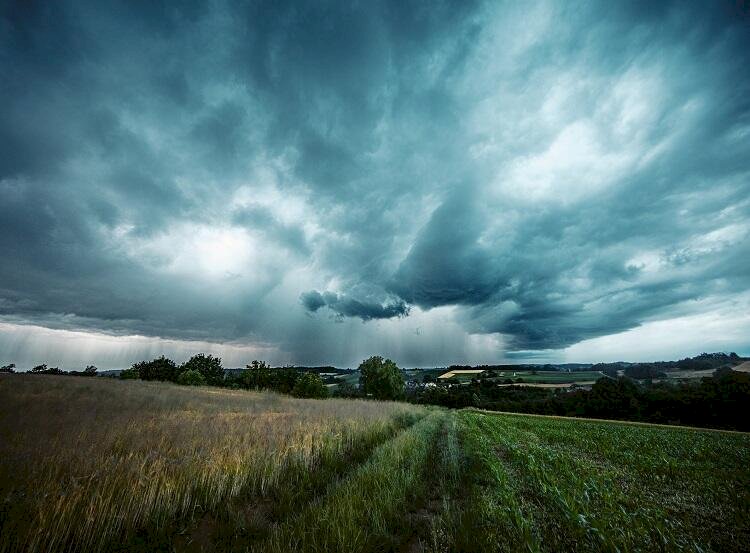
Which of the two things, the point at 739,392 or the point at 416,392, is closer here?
the point at 739,392

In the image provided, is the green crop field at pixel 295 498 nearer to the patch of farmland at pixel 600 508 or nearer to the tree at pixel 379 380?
the patch of farmland at pixel 600 508

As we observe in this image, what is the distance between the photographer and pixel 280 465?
759 centimetres

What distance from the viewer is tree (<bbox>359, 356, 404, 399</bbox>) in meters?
64.8

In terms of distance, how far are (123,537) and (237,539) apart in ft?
5.46

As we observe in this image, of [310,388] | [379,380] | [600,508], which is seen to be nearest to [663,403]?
[379,380]

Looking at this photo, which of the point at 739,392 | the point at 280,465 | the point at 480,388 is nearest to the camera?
the point at 280,465

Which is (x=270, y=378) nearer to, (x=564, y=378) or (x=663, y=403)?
(x=663, y=403)

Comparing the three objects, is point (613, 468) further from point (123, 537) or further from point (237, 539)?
point (123, 537)

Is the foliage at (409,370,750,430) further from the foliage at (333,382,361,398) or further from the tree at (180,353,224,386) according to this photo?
the tree at (180,353,224,386)

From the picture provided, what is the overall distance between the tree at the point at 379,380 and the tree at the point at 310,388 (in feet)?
48.3

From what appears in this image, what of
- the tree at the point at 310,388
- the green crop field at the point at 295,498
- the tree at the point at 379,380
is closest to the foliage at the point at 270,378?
the tree at the point at 310,388

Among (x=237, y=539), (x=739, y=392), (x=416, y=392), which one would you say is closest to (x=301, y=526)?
(x=237, y=539)

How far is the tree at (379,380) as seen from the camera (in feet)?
213

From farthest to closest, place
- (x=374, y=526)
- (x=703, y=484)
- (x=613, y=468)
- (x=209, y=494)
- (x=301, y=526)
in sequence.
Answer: (x=613, y=468) → (x=703, y=484) → (x=209, y=494) → (x=374, y=526) → (x=301, y=526)
